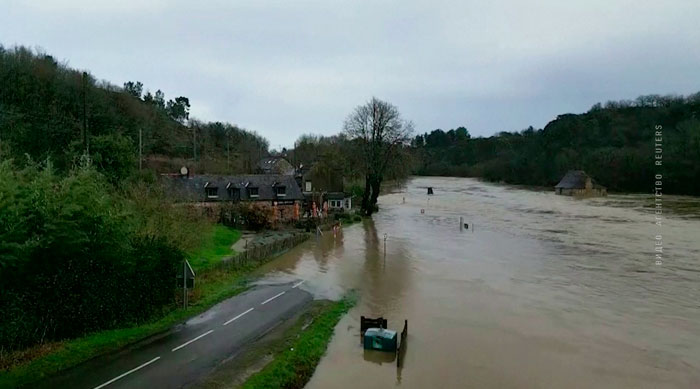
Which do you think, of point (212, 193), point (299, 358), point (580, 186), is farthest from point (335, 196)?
point (580, 186)

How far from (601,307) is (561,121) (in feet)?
343

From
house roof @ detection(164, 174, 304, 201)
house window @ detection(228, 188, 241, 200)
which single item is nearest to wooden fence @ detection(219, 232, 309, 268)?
house window @ detection(228, 188, 241, 200)

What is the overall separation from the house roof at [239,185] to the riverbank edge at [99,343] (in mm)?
21075

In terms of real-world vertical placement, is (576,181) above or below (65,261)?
above

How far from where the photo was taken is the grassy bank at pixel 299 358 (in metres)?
12.4

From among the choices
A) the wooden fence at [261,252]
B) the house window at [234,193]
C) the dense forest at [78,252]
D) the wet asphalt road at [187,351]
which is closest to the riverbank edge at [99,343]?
the wet asphalt road at [187,351]

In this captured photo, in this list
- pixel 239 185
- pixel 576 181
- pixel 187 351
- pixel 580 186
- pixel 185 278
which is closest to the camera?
pixel 187 351

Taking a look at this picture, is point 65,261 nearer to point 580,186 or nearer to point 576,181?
point 580,186

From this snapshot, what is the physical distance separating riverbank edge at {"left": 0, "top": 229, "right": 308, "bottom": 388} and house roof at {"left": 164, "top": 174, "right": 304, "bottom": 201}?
21075 mm

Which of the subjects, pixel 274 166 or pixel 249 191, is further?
pixel 274 166

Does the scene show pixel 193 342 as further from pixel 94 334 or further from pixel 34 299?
pixel 34 299

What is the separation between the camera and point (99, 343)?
1358 centimetres

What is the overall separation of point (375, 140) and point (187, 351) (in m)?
41.9

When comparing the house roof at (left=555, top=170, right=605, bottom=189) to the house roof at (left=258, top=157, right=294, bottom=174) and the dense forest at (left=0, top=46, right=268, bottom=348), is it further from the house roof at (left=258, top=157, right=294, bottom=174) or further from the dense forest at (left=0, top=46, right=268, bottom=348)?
the dense forest at (left=0, top=46, right=268, bottom=348)
